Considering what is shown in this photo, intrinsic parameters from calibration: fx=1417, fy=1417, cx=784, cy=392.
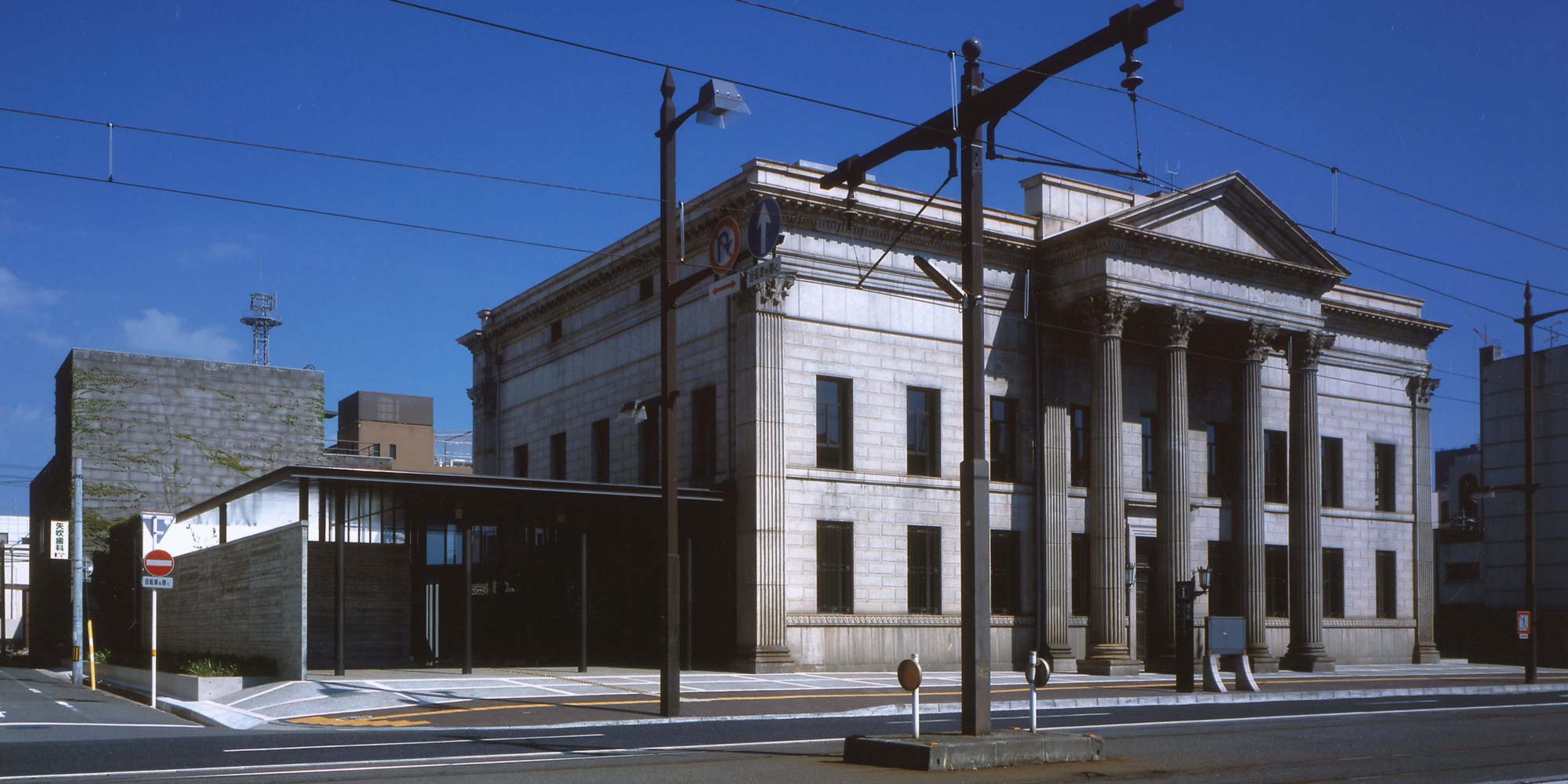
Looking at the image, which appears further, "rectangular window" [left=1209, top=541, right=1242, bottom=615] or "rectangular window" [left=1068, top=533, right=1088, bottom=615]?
"rectangular window" [left=1209, top=541, right=1242, bottom=615]

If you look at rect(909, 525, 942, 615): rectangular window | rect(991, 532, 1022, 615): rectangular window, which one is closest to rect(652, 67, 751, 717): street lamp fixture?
rect(909, 525, 942, 615): rectangular window

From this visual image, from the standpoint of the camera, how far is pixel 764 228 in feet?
61.5

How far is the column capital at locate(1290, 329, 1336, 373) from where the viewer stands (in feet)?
135

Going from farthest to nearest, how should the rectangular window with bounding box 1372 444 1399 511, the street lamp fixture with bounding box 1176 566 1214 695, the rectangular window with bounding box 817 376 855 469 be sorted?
the rectangular window with bounding box 1372 444 1399 511 → the rectangular window with bounding box 817 376 855 469 → the street lamp fixture with bounding box 1176 566 1214 695

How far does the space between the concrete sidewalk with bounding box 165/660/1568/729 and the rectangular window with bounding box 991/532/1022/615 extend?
1983 mm

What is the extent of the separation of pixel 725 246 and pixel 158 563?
1142cm

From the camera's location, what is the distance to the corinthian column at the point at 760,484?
3250 cm

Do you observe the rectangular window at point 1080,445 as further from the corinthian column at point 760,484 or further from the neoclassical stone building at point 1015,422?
the corinthian column at point 760,484

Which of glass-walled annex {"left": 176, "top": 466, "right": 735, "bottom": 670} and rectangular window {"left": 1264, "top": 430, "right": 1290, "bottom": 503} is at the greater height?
rectangular window {"left": 1264, "top": 430, "right": 1290, "bottom": 503}

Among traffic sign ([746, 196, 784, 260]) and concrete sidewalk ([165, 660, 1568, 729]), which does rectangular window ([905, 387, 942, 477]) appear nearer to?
concrete sidewalk ([165, 660, 1568, 729])

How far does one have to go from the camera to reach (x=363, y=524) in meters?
36.9

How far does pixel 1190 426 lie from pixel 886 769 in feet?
95.9

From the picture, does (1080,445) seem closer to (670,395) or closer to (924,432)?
(924,432)

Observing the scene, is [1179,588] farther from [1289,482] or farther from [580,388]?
[580,388]
